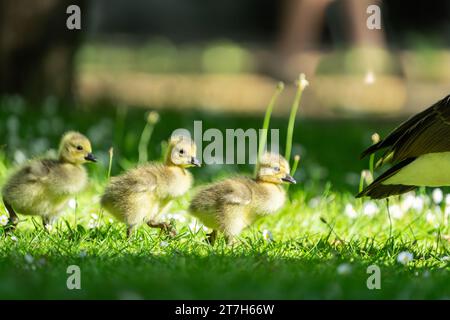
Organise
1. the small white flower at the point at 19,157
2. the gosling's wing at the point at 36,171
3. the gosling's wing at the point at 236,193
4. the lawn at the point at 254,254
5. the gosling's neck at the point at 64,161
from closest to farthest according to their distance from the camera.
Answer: the lawn at the point at 254,254 → the gosling's wing at the point at 236,193 → the gosling's wing at the point at 36,171 → the gosling's neck at the point at 64,161 → the small white flower at the point at 19,157

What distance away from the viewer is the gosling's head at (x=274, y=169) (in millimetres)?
5371

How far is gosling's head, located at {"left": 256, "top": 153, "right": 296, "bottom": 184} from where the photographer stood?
5.37m

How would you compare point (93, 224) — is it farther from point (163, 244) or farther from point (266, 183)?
point (266, 183)

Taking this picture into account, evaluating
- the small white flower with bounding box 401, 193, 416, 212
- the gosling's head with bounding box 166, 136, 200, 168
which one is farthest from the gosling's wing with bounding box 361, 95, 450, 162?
the gosling's head with bounding box 166, 136, 200, 168

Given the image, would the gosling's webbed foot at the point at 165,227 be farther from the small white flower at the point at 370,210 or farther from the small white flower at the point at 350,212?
the small white flower at the point at 370,210

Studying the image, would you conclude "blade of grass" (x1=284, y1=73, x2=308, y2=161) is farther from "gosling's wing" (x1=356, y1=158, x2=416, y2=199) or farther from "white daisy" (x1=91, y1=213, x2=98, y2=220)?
"white daisy" (x1=91, y1=213, x2=98, y2=220)

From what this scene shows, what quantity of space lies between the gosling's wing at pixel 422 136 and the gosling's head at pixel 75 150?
153 cm

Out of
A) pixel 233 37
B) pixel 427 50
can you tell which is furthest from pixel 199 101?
pixel 233 37

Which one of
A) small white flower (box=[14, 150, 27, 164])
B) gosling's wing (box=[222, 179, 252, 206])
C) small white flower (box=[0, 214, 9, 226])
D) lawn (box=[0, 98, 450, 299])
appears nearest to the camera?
lawn (box=[0, 98, 450, 299])

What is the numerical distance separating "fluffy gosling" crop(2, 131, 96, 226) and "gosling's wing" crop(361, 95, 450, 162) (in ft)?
5.18

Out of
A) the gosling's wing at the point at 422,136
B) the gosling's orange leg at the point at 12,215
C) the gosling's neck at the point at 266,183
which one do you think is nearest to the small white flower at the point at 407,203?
the gosling's wing at the point at 422,136

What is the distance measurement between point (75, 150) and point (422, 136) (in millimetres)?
1910

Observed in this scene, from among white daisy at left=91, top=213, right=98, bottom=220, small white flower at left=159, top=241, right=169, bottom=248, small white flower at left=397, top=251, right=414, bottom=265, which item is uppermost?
white daisy at left=91, top=213, right=98, bottom=220
